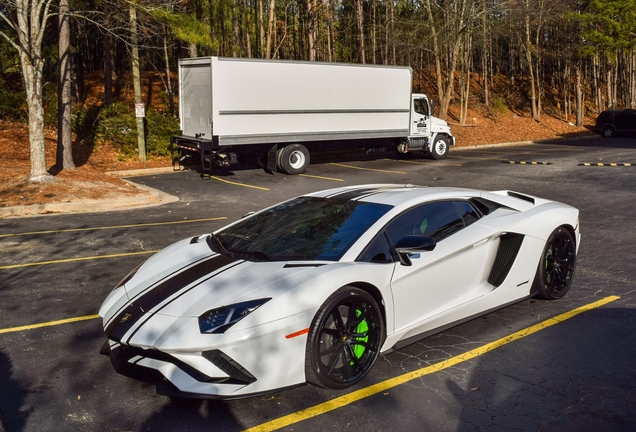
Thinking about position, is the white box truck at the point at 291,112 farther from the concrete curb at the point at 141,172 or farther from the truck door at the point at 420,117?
the concrete curb at the point at 141,172

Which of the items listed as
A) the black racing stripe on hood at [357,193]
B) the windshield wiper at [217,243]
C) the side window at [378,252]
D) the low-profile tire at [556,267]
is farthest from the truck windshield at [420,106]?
the side window at [378,252]

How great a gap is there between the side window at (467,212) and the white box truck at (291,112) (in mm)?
13904

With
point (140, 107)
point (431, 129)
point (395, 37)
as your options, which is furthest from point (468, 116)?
point (140, 107)

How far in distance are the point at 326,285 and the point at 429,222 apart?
1448 millimetres

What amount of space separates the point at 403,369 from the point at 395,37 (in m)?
32.0

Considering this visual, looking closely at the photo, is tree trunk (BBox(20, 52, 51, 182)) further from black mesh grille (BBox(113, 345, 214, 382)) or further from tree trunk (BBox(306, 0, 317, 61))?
tree trunk (BBox(306, 0, 317, 61))

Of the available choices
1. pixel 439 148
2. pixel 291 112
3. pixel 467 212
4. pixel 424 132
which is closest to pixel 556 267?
pixel 467 212

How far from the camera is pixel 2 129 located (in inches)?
940

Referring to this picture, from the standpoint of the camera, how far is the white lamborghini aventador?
4172 millimetres

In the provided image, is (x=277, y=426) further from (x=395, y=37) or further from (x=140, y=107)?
(x=395, y=37)

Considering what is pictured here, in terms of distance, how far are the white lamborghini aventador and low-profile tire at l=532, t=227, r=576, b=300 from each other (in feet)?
0.06

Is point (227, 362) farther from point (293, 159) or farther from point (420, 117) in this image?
point (420, 117)

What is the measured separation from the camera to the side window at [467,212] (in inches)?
229

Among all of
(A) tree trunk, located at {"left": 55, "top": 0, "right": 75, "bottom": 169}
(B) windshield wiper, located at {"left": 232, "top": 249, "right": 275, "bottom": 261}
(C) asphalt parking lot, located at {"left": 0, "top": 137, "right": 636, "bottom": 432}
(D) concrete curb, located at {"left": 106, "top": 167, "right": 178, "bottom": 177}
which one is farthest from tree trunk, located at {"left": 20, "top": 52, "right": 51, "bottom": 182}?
(B) windshield wiper, located at {"left": 232, "top": 249, "right": 275, "bottom": 261}
